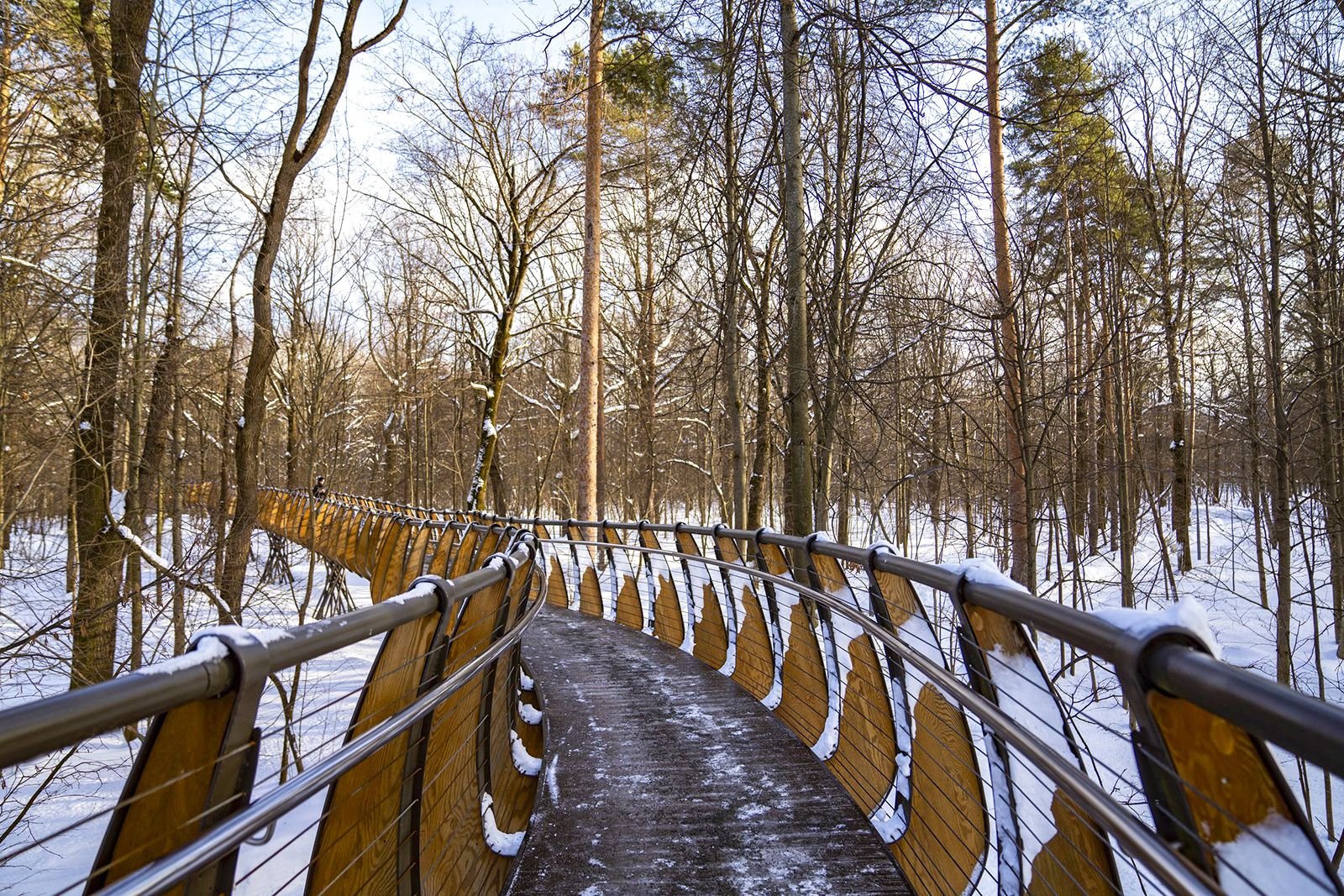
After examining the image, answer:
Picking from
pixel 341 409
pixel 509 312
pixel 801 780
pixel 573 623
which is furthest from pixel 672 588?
pixel 341 409

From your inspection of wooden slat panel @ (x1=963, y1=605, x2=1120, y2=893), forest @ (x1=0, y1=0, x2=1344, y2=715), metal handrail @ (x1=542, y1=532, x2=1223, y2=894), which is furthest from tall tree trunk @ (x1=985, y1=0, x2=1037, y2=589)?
metal handrail @ (x1=542, y1=532, x2=1223, y2=894)

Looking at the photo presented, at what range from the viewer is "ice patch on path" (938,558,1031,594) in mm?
2000

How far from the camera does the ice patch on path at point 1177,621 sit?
1.20 metres

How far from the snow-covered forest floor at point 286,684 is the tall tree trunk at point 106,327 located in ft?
1.15

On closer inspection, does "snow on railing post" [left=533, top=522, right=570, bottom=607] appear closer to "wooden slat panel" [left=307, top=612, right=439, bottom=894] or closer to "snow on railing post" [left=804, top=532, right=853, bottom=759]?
"snow on railing post" [left=804, top=532, right=853, bottom=759]

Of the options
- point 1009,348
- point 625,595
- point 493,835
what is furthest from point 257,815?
point 1009,348

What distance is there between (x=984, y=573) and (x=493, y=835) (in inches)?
93.2

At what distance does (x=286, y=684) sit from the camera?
14172mm

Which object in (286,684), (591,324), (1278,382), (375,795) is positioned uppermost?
(591,324)

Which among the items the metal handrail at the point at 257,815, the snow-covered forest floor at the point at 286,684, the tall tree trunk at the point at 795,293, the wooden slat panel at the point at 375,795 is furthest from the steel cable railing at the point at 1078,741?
the tall tree trunk at the point at 795,293

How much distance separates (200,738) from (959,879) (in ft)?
7.83

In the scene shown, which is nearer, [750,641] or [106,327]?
[750,641]

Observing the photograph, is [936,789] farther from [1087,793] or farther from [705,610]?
[705,610]

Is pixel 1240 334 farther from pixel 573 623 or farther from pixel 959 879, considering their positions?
pixel 959 879
